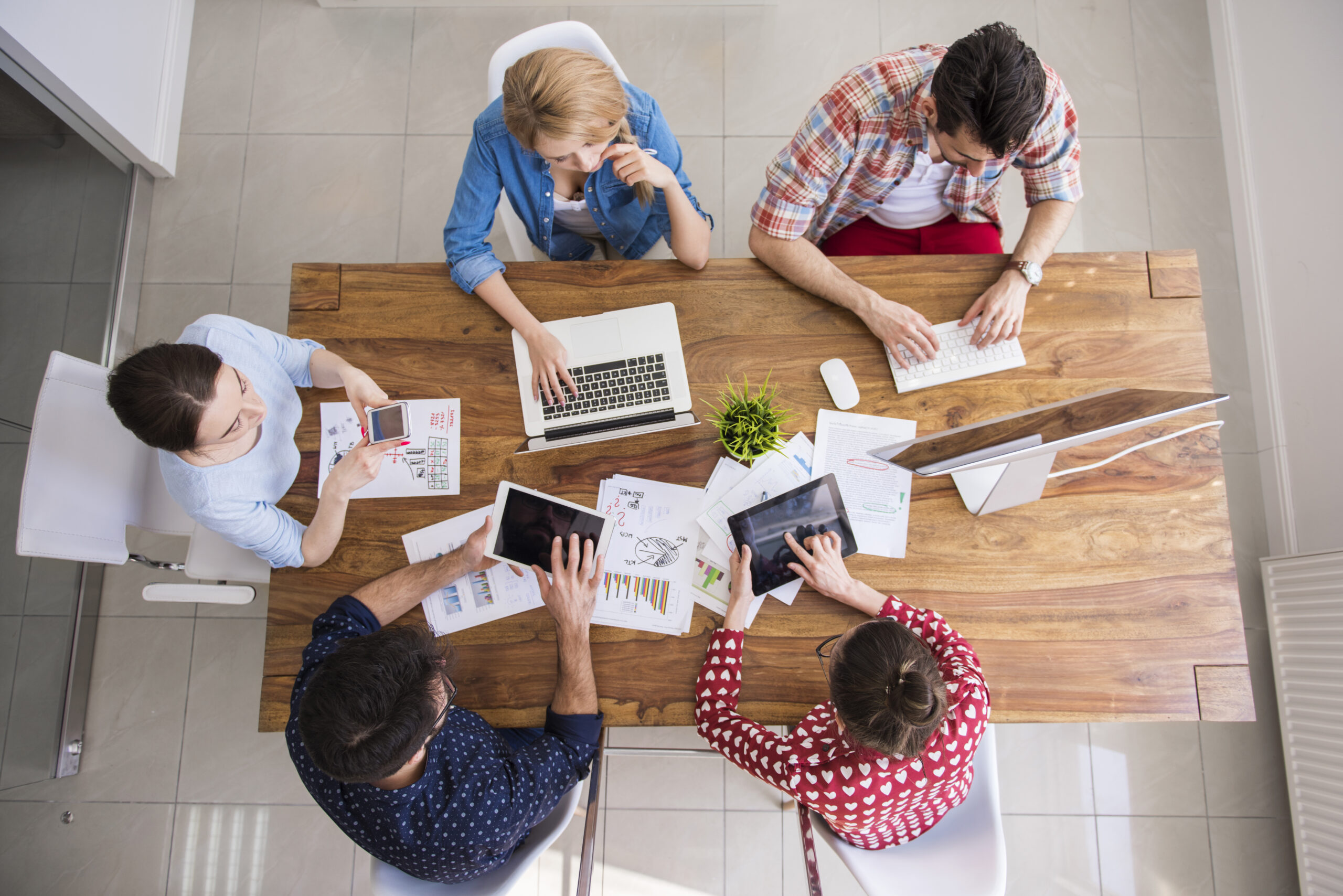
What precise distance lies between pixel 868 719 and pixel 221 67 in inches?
126

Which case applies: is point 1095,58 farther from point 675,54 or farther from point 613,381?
point 613,381

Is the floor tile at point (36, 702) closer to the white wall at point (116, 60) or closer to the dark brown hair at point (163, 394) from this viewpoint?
the dark brown hair at point (163, 394)

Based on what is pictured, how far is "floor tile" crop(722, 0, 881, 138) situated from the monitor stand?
1.67 meters

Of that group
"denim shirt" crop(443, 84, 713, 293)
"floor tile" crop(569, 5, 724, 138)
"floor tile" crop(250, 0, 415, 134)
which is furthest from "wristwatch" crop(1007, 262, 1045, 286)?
"floor tile" crop(250, 0, 415, 134)

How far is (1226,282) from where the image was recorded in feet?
8.29

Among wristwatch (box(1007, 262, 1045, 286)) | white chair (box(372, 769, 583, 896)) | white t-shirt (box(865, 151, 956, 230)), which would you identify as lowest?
white chair (box(372, 769, 583, 896))

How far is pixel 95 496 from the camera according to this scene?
154 centimetres

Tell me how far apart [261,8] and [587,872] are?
10.7 ft

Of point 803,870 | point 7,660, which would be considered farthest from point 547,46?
point 803,870

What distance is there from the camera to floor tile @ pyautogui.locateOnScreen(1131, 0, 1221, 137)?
8.52 ft

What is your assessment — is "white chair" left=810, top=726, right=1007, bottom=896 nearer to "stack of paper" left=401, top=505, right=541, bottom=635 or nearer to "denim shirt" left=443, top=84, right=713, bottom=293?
"stack of paper" left=401, top=505, right=541, bottom=635

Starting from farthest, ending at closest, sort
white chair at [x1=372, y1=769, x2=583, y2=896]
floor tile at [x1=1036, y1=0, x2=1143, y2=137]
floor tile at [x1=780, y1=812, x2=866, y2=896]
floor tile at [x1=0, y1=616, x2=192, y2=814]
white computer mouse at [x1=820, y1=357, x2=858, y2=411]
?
floor tile at [x1=1036, y1=0, x2=1143, y2=137], floor tile at [x1=0, y1=616, x2=192, y2=814], floor tile at [x1=780, y1=812, x2=866, y2=896], white computer mouse at [x1=820, y1=357, x2=858, y2=411], white chair at [x1=372, y1=769, x2=583, y2=896]

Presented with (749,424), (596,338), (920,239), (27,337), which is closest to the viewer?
(749,424)

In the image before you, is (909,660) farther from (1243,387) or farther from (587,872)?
(1243,387)
